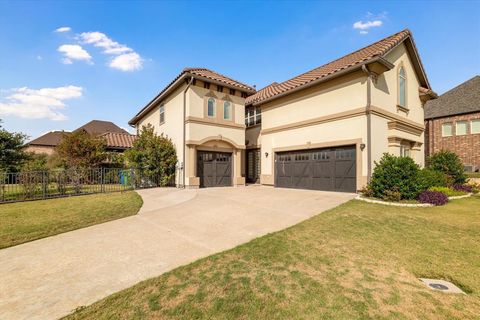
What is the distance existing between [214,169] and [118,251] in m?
11.1

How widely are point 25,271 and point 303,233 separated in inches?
244

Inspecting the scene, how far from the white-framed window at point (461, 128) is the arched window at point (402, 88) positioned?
1410cm

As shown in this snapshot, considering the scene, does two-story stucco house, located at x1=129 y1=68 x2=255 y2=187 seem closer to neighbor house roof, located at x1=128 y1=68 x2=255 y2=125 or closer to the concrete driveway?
neighbor house roof, located at x1=128 y1=68 x2=255 y2=125

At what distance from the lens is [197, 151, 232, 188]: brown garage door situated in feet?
51.7

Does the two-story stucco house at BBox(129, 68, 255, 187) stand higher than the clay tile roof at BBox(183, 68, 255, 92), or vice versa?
the clay tile roof at BBox(183, 68, 255, 92)

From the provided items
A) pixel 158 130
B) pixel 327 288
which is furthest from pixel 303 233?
pixel 158 130

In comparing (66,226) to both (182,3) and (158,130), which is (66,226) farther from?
(158,130)

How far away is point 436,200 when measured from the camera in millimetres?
9703

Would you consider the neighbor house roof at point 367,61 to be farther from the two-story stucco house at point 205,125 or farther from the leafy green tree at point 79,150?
the leafy green tree at point 79,150

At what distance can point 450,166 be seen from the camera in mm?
14758

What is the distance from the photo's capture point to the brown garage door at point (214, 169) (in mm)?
15758

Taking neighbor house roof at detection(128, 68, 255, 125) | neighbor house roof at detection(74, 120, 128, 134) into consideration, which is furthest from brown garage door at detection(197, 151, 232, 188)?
neighbor house roof at detection(74, 120, 128, 134)

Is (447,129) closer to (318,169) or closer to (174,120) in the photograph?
(318,169)

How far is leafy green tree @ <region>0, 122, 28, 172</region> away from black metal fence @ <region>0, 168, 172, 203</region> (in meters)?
9.24
